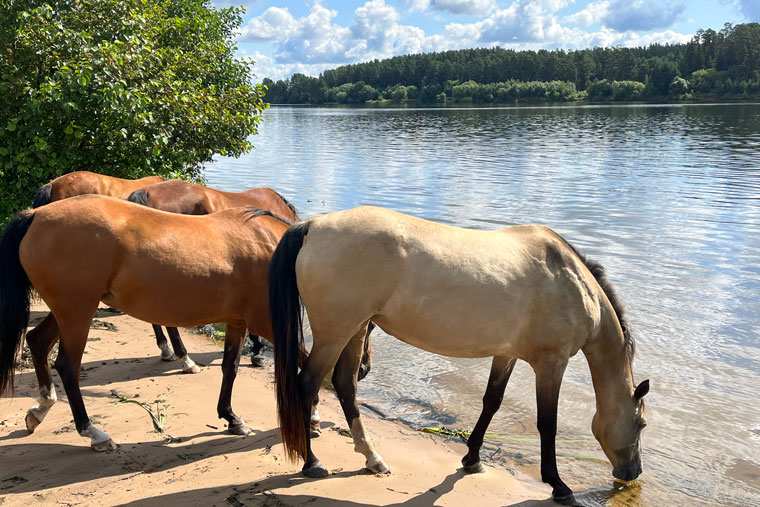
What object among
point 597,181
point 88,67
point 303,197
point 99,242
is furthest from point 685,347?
point 597,181

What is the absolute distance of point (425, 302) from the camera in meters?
4.29

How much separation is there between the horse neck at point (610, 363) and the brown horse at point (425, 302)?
0.01 m

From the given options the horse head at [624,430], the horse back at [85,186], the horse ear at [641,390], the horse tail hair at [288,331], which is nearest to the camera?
the horse tail hair at [288,331]

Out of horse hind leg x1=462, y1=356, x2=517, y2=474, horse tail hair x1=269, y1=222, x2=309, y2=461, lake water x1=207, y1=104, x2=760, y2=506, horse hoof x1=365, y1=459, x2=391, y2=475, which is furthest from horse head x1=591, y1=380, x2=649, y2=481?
horse tail hair x1=269, y1=222, x2=309, y2=461

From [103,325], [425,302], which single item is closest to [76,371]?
[425,302]

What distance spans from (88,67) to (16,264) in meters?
4.25

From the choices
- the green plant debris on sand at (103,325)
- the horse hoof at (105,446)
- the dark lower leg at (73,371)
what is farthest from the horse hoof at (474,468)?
the green plant debris on sand at (103,325)

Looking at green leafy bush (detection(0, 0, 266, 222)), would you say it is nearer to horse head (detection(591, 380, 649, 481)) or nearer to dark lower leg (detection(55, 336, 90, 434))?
dark lower leg (detection(55, 336, 90, 434))

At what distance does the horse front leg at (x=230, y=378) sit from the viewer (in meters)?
5.25

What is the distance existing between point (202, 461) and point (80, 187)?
494cm

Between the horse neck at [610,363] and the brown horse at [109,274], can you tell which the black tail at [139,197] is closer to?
the brown horse at [109,274]

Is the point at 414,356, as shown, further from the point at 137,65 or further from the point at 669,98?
the point at 669,98

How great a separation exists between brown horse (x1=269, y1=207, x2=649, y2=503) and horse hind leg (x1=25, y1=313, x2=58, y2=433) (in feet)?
6.84

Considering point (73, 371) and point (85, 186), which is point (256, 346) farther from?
point (85, 186)
